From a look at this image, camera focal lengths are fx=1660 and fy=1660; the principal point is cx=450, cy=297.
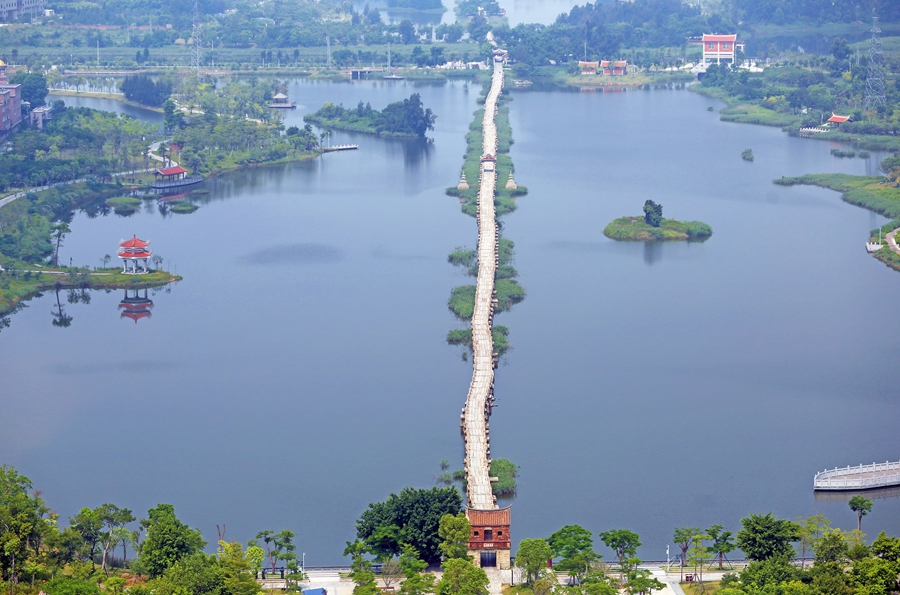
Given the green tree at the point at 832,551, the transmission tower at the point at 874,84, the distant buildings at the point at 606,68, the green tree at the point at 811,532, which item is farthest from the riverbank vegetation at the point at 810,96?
the green tree at the point at 832,551

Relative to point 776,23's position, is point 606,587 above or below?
below

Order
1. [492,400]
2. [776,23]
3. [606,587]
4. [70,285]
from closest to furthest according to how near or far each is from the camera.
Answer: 1. [606,587]
2. [492,400]
3. [70,285]
4. [776,23]

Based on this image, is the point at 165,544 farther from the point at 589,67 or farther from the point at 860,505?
the point at 589,67

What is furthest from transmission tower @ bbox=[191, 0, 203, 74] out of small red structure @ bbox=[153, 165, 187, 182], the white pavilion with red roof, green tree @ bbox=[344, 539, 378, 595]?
green tree @ bbox=[344, 539, 378, 595]

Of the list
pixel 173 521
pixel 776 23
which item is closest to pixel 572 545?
pixel 173 521

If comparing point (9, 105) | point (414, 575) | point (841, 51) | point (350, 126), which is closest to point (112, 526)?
point (414, 575)

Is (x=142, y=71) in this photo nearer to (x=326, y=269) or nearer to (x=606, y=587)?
(x=326, y=269)

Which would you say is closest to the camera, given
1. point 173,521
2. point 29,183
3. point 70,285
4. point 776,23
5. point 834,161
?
point 173,521

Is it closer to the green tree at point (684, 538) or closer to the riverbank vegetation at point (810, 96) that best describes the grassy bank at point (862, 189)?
the riverbank vegetation at point (810, 96)

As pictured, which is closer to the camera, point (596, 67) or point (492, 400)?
point (492, 400)
